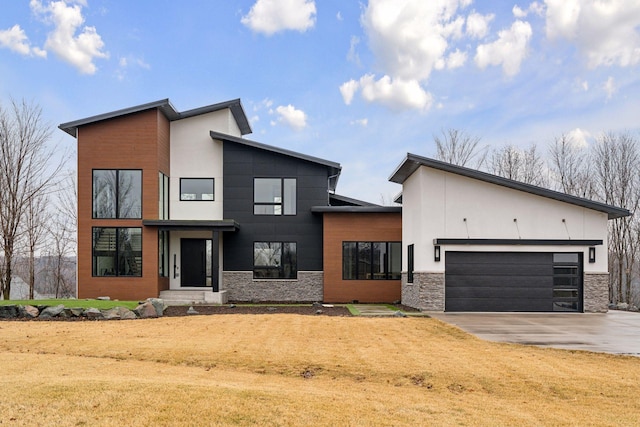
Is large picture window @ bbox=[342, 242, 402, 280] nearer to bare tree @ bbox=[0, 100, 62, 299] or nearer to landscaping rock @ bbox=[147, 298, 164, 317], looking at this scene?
landscaping rock @ bbox=[147, 298, 164, 317]

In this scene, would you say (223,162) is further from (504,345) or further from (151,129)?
(504,345)

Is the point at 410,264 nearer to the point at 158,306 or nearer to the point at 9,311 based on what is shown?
the point at 158,306

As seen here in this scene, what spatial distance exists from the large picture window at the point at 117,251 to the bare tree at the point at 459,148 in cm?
2007

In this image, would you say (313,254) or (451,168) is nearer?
(451,168)

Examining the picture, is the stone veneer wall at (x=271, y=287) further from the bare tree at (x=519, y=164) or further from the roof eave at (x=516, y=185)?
the bare tree at (x=519, y=164)

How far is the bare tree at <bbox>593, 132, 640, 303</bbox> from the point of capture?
1080 inches

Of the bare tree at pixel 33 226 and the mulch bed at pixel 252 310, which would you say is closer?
the mulch bed at pixel 252 310

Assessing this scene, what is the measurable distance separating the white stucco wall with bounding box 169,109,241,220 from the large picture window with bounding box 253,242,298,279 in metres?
2.26

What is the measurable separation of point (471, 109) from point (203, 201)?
1530 centimetres

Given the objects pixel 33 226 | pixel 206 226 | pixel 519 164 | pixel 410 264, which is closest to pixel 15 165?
pixel 33 226

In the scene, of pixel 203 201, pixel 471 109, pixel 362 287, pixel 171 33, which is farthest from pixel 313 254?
pixel 471 109

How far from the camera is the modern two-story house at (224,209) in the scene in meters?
19.6

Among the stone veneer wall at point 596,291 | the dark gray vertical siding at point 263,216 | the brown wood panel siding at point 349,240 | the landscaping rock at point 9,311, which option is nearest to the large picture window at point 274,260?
the dark gray vertical siding at point 263,216

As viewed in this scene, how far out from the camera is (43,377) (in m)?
7.39
